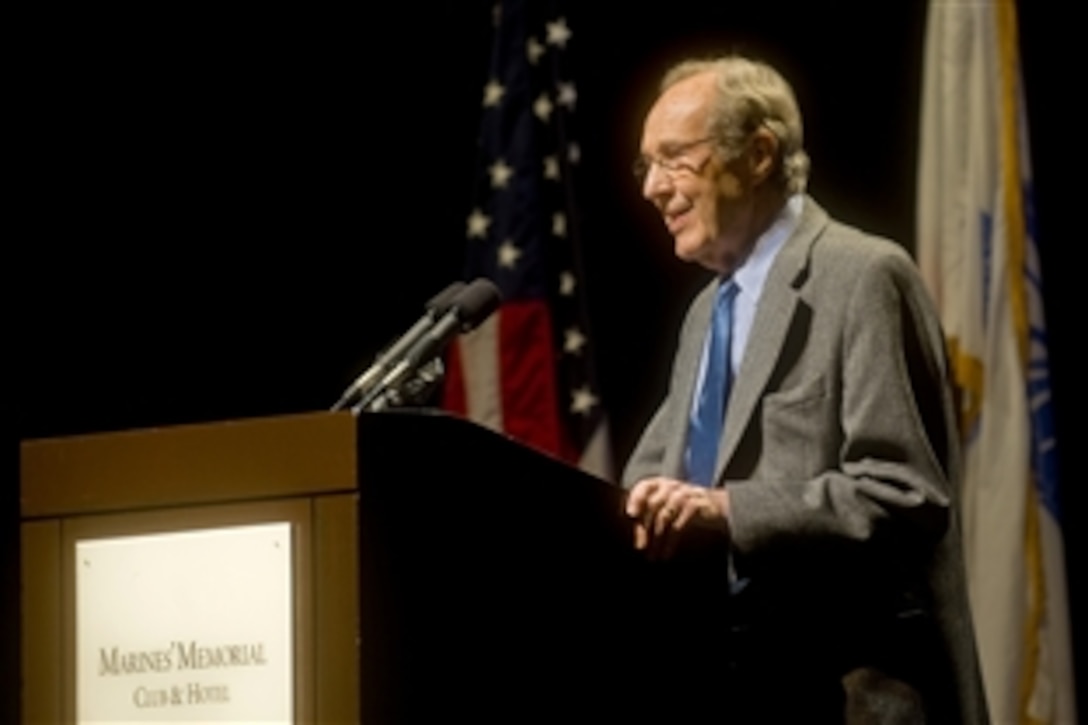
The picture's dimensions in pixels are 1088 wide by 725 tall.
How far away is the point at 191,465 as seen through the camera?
2.29 metres

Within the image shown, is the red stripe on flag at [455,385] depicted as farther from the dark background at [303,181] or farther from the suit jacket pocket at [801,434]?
the suit jacket pocket at [801,434]

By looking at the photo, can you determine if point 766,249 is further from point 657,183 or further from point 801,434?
point 801,434

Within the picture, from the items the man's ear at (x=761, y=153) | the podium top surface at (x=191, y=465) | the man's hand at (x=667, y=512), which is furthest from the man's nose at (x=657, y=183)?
the podium top surface at (x=191, y=465)

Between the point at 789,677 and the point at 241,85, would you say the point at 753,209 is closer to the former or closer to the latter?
the point at 789,677

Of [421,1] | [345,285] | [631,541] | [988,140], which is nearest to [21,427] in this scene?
[345,285]

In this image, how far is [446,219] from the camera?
5.65 meters

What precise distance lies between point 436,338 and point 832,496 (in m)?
0.55

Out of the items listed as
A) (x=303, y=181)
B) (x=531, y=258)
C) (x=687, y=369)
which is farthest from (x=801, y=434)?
(x=303, y=181)

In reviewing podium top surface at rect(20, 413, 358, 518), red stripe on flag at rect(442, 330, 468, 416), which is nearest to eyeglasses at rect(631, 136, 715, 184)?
podium top surface at rect(20, 413, 358, 518)

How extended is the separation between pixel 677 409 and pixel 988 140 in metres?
2.02

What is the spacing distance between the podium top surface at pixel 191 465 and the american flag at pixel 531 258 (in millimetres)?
2764

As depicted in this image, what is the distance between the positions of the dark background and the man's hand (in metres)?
2.57

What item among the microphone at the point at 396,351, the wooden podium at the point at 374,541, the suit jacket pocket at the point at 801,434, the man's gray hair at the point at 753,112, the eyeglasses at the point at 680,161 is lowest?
the wooden podium at the point at 374,541

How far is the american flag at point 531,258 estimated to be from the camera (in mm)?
5133
